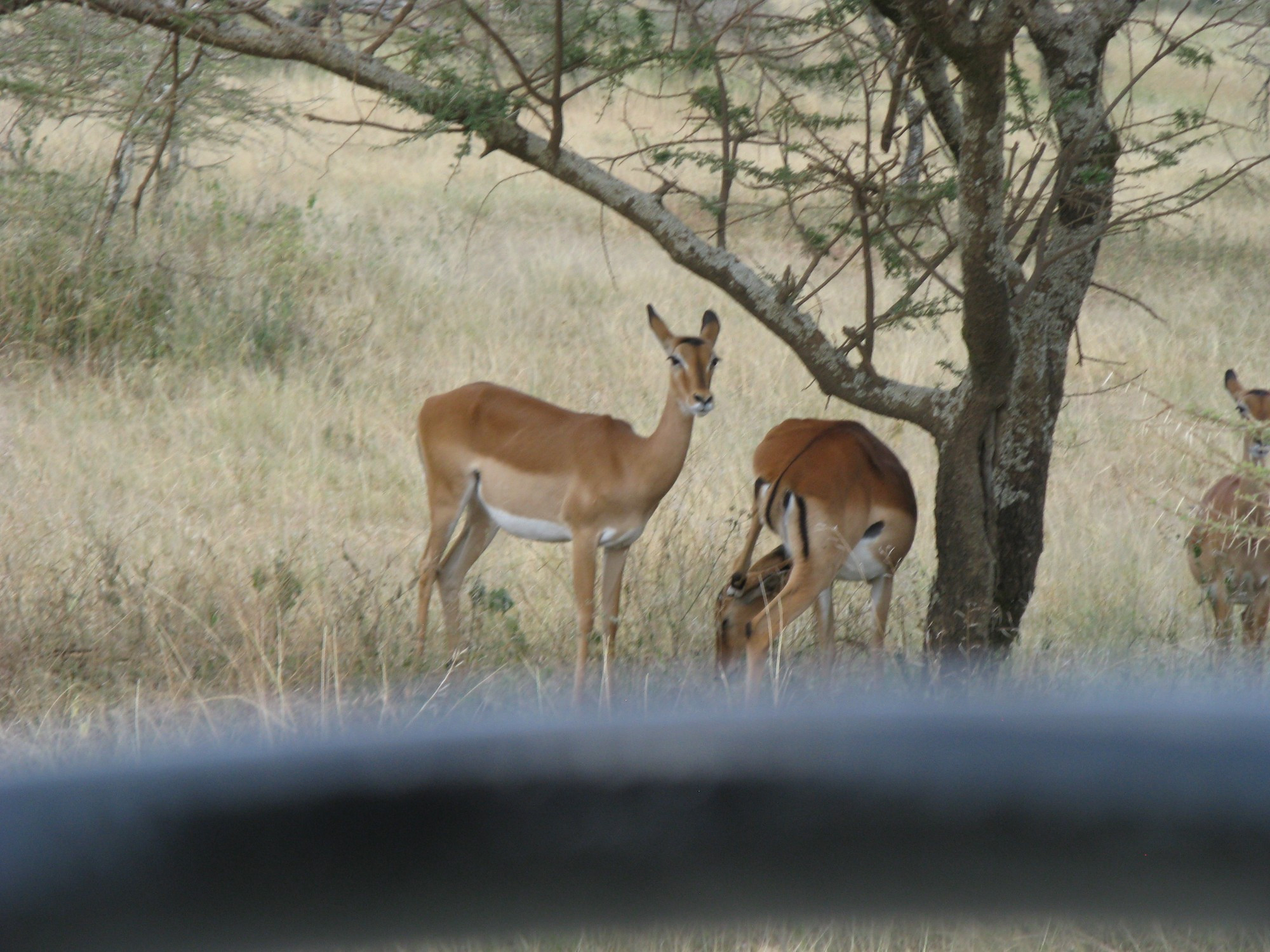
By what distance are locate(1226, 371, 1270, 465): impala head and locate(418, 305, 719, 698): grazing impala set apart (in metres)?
2.34

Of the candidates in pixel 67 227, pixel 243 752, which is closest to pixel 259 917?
pixel 243 752

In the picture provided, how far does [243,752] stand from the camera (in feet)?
3.35

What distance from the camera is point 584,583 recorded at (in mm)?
5207

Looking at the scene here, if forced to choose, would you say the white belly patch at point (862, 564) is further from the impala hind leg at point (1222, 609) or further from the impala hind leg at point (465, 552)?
the impala hind leg at point (465, 552)

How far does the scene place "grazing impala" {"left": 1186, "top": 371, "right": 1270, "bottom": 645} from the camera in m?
5.40

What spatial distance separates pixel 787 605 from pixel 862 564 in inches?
19.6

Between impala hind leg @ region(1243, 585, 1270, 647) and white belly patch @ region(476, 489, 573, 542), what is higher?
white belly patch @ region(476, 489, 573, 542)

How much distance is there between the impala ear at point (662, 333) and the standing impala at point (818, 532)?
625 mm

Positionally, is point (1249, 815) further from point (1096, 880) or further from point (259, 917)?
point (259, 917)

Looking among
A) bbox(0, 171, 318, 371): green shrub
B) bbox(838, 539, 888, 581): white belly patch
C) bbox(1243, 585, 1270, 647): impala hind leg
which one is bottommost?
bbox(1243, 585, 1270, 647): impala hind leg

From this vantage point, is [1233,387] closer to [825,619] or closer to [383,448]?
[825,619]

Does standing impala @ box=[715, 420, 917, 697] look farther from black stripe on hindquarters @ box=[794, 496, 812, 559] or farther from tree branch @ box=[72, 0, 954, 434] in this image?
tree branch @ box=[72, 0, 954, 434]

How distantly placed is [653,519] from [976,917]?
19.8ft

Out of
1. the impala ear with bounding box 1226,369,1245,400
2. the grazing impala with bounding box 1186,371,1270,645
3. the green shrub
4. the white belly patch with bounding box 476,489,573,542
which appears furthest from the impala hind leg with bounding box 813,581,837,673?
the green shrub
